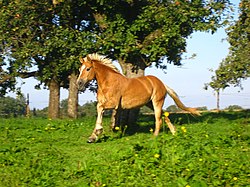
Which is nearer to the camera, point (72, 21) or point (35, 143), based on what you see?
point (35, 143)

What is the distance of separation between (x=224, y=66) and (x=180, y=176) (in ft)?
30.6

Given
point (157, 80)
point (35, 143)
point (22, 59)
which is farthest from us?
point (22, 59)

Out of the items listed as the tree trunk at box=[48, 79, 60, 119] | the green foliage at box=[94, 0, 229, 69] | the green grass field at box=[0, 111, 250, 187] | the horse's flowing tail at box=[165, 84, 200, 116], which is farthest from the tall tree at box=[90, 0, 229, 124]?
the tree trunk at box=[48, 79, 60, 119]

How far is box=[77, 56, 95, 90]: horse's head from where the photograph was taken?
14.1 m

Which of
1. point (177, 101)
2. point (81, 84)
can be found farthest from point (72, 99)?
point (81, 84)

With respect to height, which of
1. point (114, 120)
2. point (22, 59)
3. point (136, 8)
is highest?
point (136, 8)

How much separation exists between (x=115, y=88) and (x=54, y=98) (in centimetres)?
1413

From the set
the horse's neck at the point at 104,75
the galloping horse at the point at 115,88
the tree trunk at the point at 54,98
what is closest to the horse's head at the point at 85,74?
the galloping horse at the point at 115,88

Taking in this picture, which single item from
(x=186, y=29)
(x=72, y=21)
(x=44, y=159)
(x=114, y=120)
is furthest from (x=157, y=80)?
(x=72, y=21)

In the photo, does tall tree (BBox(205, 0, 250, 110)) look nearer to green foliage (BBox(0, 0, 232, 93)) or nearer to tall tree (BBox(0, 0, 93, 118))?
green foliage (BBox(0, 0, 232, 93))

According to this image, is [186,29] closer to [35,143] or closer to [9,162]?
[35,143]

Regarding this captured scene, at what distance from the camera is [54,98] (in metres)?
28.1

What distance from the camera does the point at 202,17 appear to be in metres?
17.6

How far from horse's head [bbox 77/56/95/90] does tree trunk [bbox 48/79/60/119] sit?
536 inches
